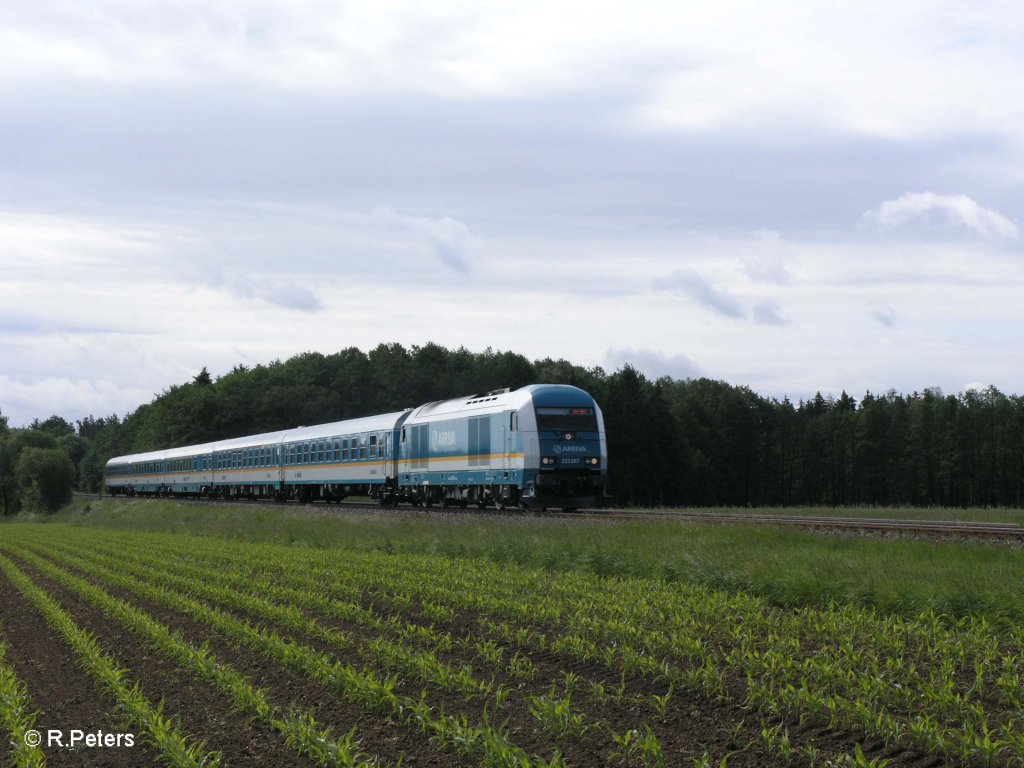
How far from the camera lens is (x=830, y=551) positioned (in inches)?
680

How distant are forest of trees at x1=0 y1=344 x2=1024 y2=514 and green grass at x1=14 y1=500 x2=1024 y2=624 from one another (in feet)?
210

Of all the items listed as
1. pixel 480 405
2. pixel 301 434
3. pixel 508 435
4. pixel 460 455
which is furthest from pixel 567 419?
pixel 301 434

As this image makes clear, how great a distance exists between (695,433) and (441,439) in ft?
260

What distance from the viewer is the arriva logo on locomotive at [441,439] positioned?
37219 millimetres

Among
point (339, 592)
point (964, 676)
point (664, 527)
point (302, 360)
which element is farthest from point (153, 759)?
point (302, 360)

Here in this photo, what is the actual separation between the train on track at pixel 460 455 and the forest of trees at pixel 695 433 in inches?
1538

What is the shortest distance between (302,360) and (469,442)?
118348 mm

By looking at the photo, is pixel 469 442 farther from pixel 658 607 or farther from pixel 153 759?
pixel 153 759

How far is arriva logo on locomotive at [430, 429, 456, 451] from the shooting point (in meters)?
37.2

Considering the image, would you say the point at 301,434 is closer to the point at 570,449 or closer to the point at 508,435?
the point at 508,435

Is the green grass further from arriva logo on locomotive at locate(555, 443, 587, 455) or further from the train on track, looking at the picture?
arriva logo on locomotive at locate(555, 443, 587, 455)

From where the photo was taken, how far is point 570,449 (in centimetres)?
3281

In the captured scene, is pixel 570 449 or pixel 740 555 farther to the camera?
pixel 570 449

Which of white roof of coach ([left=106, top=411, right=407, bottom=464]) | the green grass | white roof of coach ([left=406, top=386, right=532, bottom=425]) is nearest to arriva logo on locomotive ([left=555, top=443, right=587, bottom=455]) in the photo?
white roof of coach ([left=406, top=386, right=532, bottom=425])
